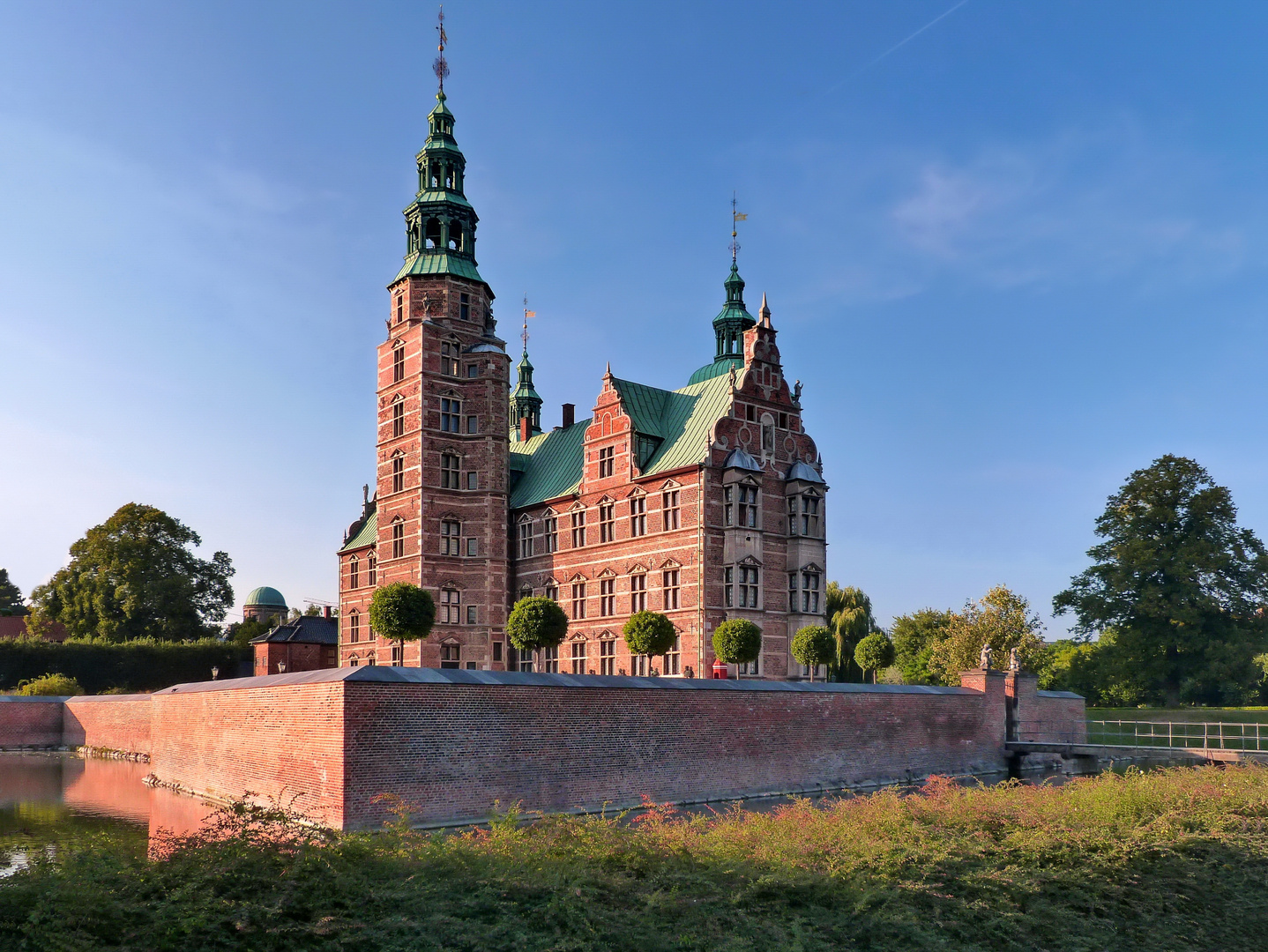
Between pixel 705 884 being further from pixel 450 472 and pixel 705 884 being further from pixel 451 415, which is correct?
pixel 451 415

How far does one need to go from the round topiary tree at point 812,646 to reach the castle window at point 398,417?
67.0 ft

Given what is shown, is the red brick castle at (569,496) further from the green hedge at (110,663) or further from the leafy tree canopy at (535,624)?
the green hedge at (110,663)

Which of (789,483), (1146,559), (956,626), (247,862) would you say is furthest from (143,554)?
(247,862)

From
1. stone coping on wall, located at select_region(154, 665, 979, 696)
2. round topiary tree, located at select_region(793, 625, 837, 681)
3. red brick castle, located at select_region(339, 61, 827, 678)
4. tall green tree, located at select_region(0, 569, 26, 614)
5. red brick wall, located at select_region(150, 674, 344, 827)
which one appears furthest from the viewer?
tall green tree, located at select_region(0, 569, 26, 614)

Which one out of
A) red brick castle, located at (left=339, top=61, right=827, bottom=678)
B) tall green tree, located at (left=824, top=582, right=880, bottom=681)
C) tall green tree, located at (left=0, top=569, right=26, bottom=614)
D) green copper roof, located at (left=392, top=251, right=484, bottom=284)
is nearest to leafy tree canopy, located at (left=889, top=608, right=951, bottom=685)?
tall green tree, located at (left=824, top=582, right=880, bottom=681)

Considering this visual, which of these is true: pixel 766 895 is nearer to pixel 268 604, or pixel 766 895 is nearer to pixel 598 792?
pixel 598 792

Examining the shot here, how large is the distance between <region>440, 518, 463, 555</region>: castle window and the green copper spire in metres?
11.1

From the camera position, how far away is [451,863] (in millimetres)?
9438

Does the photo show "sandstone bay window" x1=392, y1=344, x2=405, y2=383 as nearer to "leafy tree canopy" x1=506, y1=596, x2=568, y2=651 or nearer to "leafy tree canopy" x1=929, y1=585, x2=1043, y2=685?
"leafy tree canopy" x1=506, y1=596, x2=568, y2=651

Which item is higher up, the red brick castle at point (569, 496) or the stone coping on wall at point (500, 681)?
the red brick castle at point (569, 496)

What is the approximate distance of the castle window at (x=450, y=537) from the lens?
Result: 45.2m

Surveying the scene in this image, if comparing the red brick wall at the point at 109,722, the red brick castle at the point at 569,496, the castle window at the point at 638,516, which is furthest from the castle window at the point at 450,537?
the red brick wall at the point at 109,722

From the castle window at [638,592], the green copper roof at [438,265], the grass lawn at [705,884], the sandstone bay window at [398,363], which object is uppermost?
the green copper roof at [438,265]

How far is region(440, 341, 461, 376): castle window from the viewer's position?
151ft
